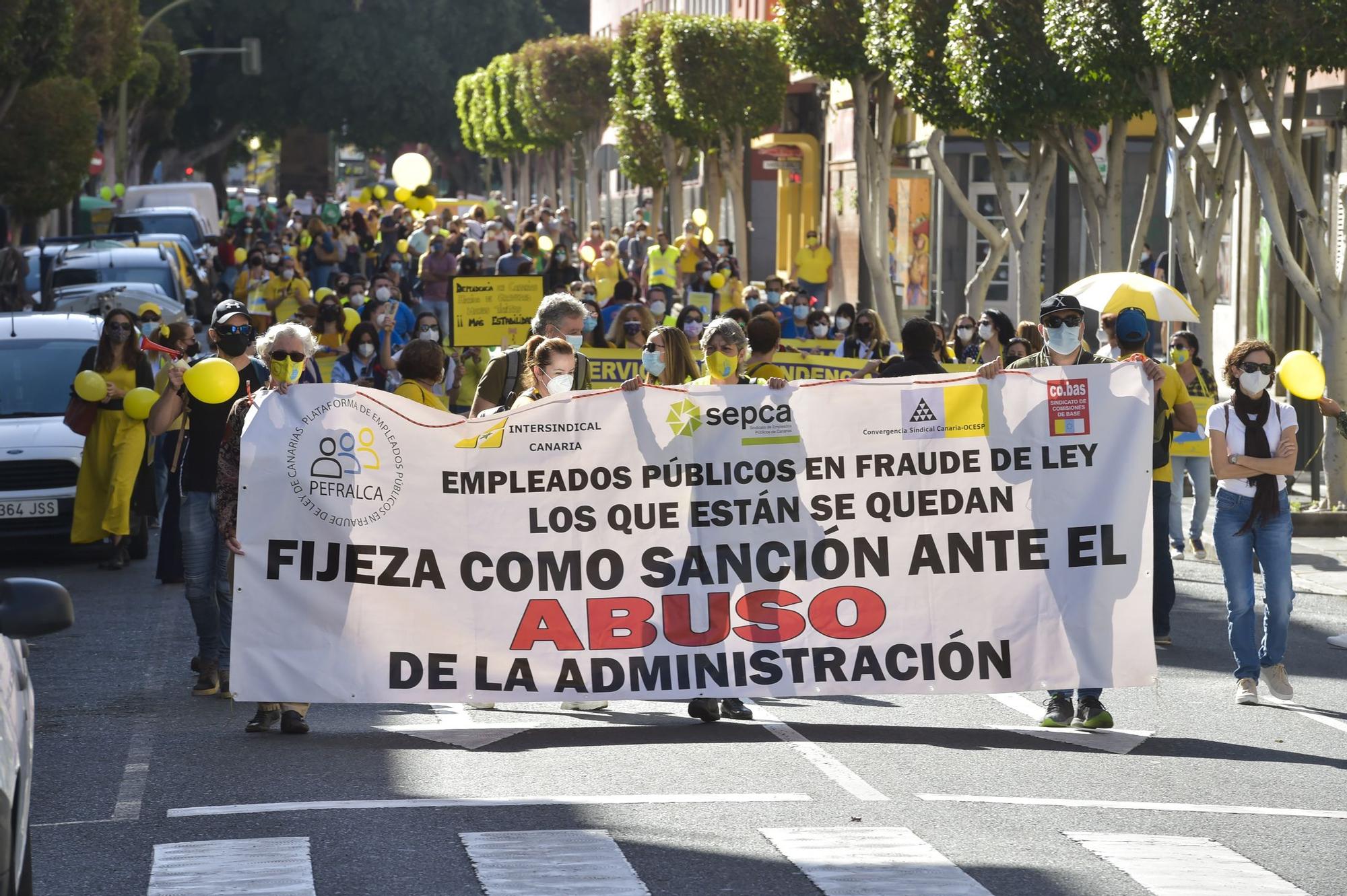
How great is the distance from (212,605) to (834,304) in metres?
37.5

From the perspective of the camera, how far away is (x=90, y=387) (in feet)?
49.0

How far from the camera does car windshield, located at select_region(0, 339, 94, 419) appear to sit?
1623 cm

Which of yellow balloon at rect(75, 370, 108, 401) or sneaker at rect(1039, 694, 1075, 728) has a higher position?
yellow balloon at rect(75, 370, 108, 401)

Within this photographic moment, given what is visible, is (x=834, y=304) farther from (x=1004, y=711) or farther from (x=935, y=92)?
(x=1004, y=711)

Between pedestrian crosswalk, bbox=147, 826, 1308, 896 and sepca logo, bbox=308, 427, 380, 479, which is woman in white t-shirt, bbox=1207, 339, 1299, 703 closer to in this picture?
pedestrian crosswalk, bbox=147, 826, 1308, 896

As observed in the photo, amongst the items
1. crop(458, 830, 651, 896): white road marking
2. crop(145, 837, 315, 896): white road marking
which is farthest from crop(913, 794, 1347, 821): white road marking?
crop(145, 837, 315, 896): white road marking

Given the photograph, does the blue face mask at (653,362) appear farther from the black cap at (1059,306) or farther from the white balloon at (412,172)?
the white balloon at (412,172)

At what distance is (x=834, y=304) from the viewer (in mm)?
47438

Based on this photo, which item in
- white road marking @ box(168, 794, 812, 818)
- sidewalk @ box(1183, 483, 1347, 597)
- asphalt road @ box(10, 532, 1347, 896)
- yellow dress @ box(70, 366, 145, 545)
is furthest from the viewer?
yellow dress @ box(70, 366, 145, 545)

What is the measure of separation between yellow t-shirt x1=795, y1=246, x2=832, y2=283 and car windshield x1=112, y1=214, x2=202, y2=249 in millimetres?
13969

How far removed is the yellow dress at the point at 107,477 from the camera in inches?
592

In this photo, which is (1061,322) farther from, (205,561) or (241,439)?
(205,561)

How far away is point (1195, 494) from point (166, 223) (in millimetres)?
31047

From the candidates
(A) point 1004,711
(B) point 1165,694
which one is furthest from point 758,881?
(B) point 1165,694
